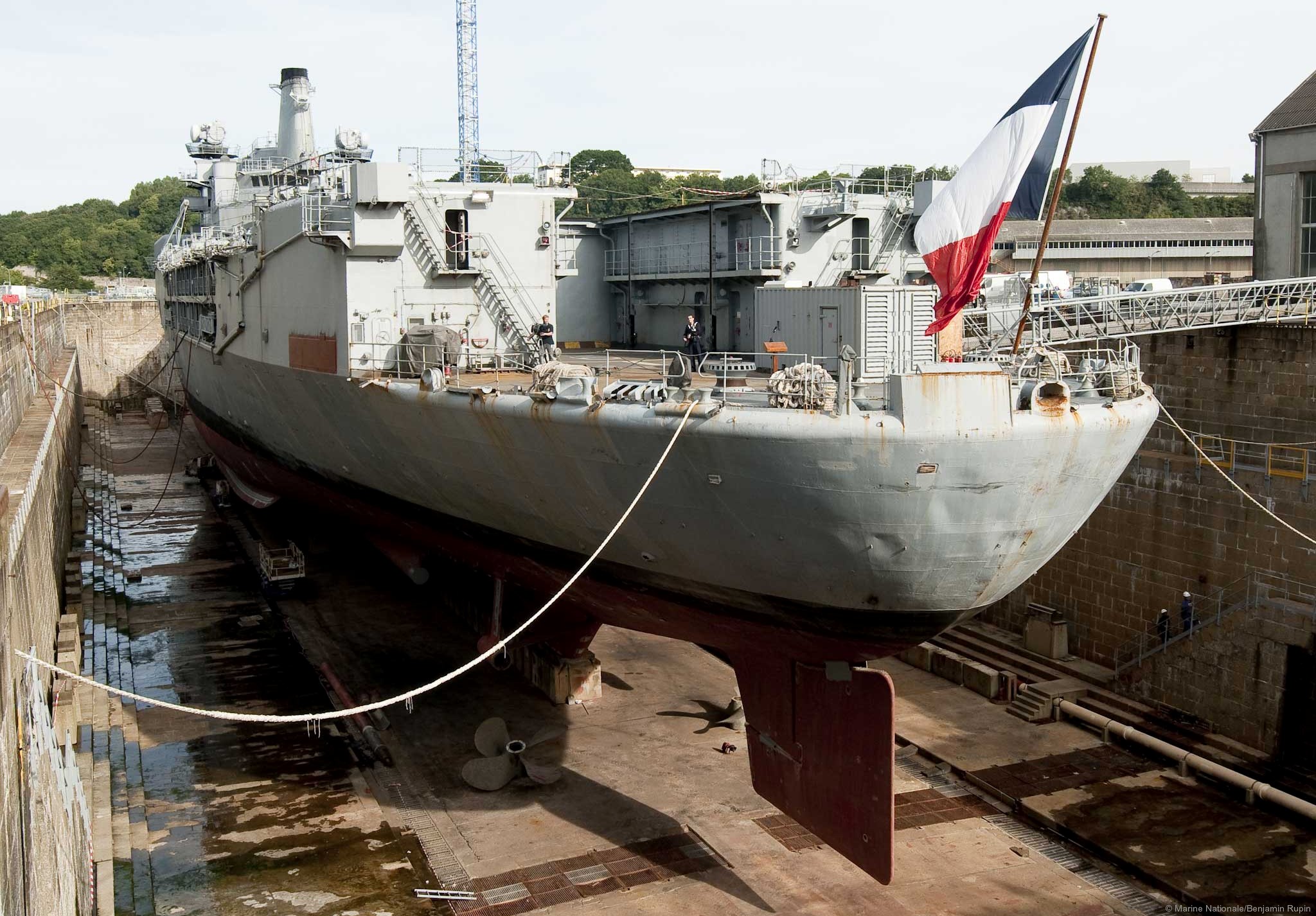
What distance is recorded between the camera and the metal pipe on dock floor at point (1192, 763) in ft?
48.0

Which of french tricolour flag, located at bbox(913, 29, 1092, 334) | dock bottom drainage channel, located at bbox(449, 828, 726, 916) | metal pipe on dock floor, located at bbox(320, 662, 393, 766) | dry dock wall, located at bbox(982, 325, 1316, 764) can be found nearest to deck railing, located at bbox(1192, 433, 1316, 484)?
dry dock wall, located at bbox(982, 325, 1316, 764)

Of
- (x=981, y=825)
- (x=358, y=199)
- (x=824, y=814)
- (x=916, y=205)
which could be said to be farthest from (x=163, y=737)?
(x=916, y=205)

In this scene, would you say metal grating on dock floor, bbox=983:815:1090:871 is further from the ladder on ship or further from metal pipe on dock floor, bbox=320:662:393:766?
the ladder on ship

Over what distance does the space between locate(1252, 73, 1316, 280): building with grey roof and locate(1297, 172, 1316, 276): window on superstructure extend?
1 cm

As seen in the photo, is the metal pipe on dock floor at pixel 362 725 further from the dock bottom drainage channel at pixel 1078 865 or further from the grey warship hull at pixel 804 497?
the dock bottom drainage channel at pixel 1078 865

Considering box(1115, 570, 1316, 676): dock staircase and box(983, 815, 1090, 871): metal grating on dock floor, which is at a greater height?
box(1115, 570, 1316, 676): dock staircase

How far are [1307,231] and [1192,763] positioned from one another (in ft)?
44.9

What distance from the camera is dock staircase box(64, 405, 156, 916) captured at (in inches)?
489

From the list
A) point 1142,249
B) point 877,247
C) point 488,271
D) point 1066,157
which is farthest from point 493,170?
point 1142,249

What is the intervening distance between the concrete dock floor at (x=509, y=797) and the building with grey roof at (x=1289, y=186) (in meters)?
12.7

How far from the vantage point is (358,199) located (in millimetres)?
17438

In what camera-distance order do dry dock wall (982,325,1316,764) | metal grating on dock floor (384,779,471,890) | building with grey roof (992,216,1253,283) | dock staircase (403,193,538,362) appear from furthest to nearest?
building with grey roof (992,216,1253,283) < dock staircase (403,193,538,362) < dry dock wall (982,325,1316,764) < metal grating on dock floor (384,779,471,890)

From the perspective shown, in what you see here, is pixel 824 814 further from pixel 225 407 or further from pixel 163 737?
pixel 225 407

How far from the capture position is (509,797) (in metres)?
14.8
